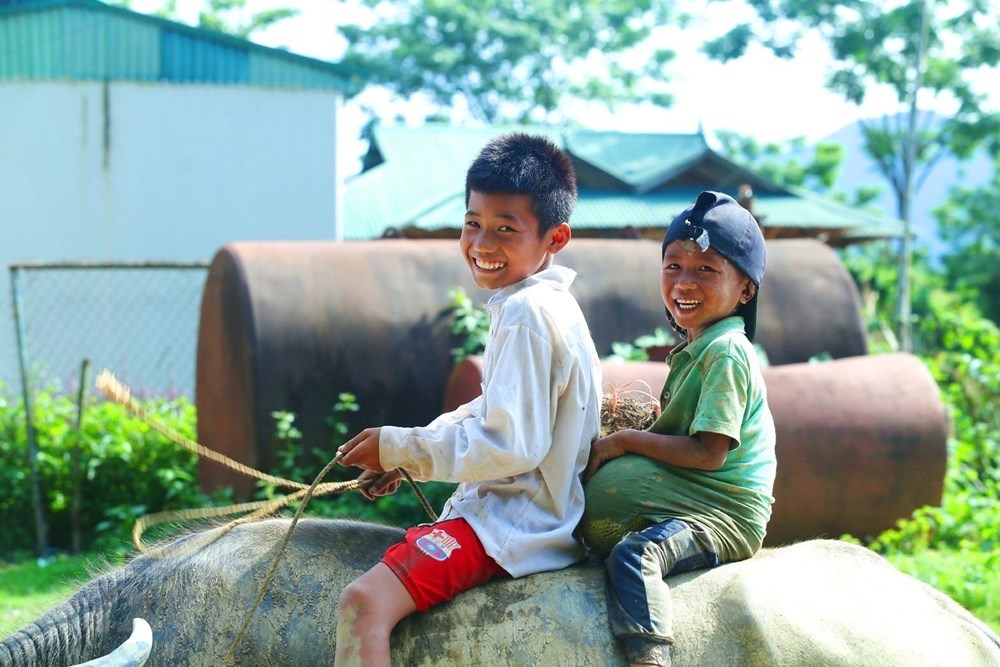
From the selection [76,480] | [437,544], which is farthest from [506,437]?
[76,480]

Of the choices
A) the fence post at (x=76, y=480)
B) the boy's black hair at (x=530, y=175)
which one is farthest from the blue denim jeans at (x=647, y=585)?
the fence post at (x=76, y=480)

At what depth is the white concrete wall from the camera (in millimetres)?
15625

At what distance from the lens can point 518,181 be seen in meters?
2.83

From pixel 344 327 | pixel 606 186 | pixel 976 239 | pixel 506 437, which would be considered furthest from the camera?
pixel 976 239

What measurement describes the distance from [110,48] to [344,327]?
10053 mm

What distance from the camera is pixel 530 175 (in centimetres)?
285

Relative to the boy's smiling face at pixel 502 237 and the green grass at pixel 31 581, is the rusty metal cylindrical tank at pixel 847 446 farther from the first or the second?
the boy's smiling face at pixel 502 237

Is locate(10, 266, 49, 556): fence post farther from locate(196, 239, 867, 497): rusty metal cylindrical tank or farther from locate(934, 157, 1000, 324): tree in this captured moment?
locate(934, 157, 1000, 324): tree

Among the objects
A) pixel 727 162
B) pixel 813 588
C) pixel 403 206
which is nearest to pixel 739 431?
pixel 813 588

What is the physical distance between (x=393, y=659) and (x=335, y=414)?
5074 millimetres

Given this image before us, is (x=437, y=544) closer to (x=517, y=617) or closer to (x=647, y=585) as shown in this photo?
(x=517, y=617)

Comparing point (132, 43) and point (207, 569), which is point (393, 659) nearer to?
point (207, 569)

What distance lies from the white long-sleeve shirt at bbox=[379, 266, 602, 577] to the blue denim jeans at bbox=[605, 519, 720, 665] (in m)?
0.20

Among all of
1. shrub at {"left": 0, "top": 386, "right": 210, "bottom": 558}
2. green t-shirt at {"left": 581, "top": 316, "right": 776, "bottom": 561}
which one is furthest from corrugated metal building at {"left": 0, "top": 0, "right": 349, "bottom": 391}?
green t-shirt at {"left": 581, "top": 316, "right": 776, "bottom": 561}
